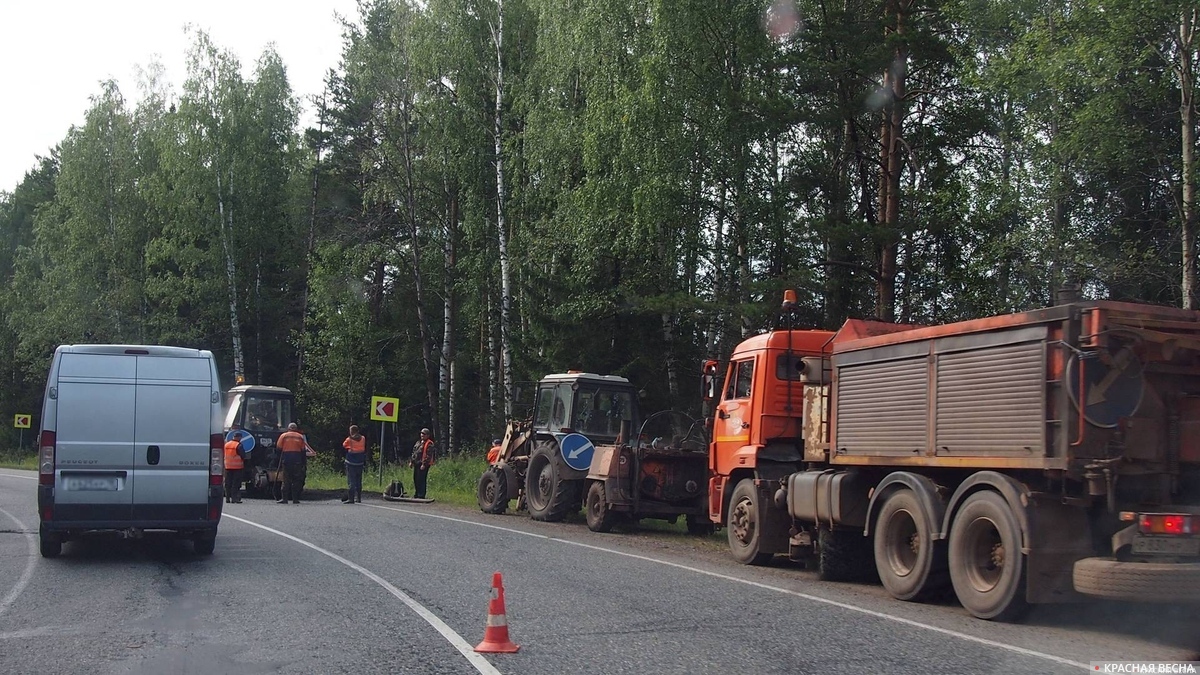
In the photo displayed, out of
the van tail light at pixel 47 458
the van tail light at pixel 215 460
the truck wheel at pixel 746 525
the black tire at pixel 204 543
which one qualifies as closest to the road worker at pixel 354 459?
the black tire at pixel 204 543

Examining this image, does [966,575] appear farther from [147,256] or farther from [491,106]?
[147,256]

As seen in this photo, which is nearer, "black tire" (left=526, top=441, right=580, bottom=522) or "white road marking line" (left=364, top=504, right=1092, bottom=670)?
"white road marking line" (left=364, top=504, right=1092, bottom=670)

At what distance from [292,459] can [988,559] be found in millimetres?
18019

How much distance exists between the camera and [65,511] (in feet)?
39.8

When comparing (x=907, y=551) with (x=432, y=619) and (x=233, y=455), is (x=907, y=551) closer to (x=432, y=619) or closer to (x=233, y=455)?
(x=432, y=619)

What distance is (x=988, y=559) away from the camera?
977 centimetres

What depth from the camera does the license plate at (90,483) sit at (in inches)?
478

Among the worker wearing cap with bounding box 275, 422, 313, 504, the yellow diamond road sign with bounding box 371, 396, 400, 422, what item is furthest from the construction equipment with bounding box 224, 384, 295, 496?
the yellow diamond road sign with bounding box 371, 396, 400, 422

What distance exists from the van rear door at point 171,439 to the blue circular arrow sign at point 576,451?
7.99 m

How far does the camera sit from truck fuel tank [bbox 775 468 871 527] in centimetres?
1192

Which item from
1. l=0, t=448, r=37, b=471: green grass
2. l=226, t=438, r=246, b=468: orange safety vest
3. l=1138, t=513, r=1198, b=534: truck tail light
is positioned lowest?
l=0, t=448, r=37, b=471: green grass

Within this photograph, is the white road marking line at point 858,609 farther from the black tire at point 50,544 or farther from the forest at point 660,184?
the forest at point 660,184

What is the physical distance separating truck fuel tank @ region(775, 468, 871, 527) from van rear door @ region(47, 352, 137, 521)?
7.71m

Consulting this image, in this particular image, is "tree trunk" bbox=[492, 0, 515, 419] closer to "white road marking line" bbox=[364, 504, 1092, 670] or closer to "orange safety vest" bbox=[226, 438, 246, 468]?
"orange safety vest" bbox=[226, 438, 246, 468]
